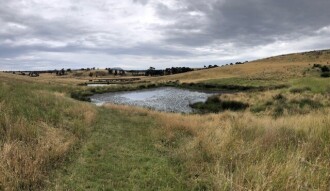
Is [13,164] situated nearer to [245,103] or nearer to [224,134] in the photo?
[224,134]

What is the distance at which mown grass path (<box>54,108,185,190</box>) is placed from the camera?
21.6 feet

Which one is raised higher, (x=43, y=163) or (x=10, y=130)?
(x=10, y=130)

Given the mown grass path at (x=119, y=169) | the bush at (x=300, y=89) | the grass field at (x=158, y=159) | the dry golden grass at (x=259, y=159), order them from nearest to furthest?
the dry golden grass at (x=259, y=159) → the grass field at (x=158, y=159) → the mown grass path at (x=119, y=169) → the bush at (x=300, y=89)

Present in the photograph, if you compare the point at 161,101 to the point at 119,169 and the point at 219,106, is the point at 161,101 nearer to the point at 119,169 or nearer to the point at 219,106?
the point at 219,106

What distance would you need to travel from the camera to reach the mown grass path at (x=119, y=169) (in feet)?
21.6

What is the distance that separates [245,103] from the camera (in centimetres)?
3369

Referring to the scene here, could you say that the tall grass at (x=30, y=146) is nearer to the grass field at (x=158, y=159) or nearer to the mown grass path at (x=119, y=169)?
the grass field at (x=158, y=159)

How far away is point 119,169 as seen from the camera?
25.3 ft

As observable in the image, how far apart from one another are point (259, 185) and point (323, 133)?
13.1ft

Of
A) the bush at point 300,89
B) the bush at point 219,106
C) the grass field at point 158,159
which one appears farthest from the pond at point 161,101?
the grass field at point 158,159

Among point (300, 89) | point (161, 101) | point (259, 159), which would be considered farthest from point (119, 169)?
point (161, 101)

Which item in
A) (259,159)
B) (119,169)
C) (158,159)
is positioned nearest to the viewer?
(259,159)

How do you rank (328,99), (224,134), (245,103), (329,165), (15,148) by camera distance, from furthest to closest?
(245,103) < (328,99) < (224,134) < (15,148) < (329,165)

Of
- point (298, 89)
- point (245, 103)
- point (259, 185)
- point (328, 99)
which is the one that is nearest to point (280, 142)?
point (259, 185)
